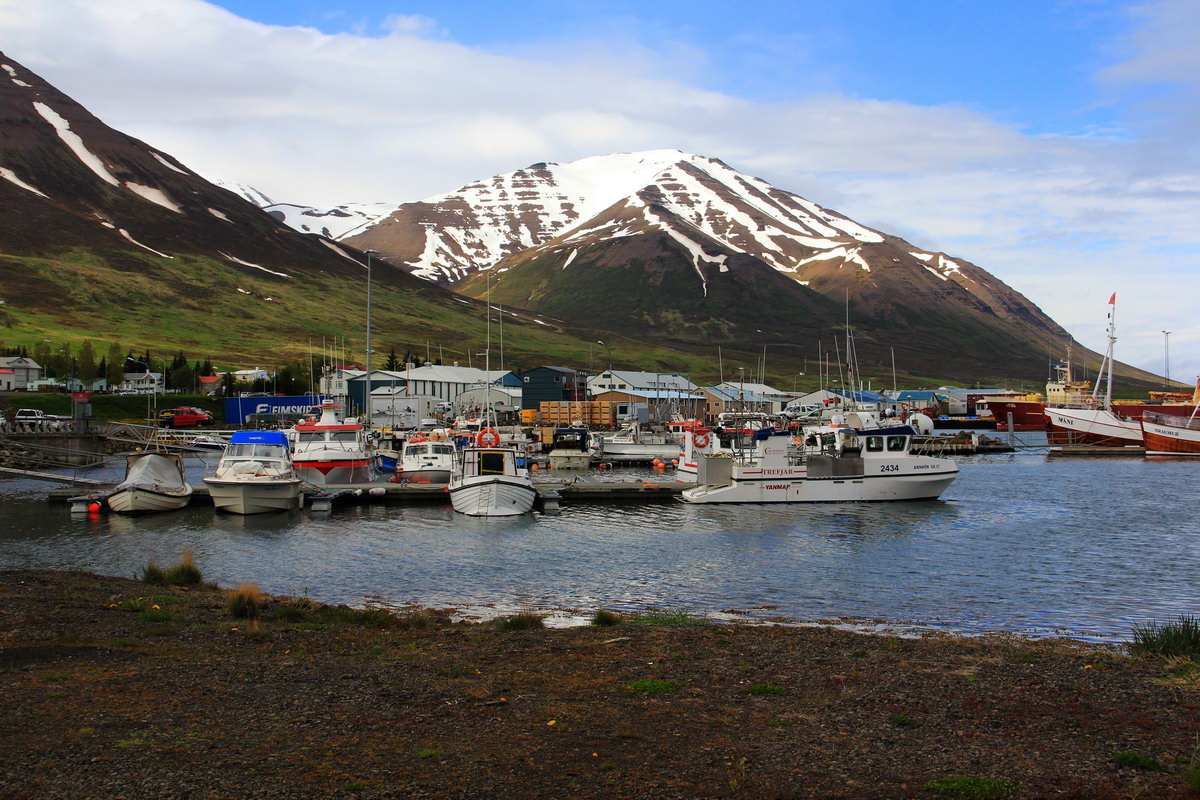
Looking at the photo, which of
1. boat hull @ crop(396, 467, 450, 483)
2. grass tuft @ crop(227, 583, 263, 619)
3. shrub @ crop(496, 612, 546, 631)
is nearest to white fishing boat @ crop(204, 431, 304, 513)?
boat hull @ crop(396, 467, 450, 483)

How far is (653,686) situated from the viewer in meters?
15.7

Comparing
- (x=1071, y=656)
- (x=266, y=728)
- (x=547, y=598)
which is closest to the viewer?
(x=266, y=728)

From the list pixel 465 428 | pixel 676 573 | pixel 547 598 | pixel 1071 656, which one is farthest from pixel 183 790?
pixel 465 428

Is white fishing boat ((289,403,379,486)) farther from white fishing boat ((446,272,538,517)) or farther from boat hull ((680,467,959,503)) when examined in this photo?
boat hull ((680,467,959,503))

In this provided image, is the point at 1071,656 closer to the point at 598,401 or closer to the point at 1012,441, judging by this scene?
the point at 1012,441

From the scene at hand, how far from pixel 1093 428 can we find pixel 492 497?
8297 centimetres

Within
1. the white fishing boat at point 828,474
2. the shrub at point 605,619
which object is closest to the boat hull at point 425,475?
the white fishing boat at point 828,474

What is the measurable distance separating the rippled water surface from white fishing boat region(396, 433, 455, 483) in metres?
7.79

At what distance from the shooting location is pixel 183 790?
10.7 metres

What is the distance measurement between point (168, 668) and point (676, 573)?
794 inches

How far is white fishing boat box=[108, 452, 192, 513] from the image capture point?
4928cm

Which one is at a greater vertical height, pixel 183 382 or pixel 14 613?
pixel 183 382

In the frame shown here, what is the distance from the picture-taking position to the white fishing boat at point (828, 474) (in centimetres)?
5425

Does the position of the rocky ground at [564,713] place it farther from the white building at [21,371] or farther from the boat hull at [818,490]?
the white building at [21,371]
